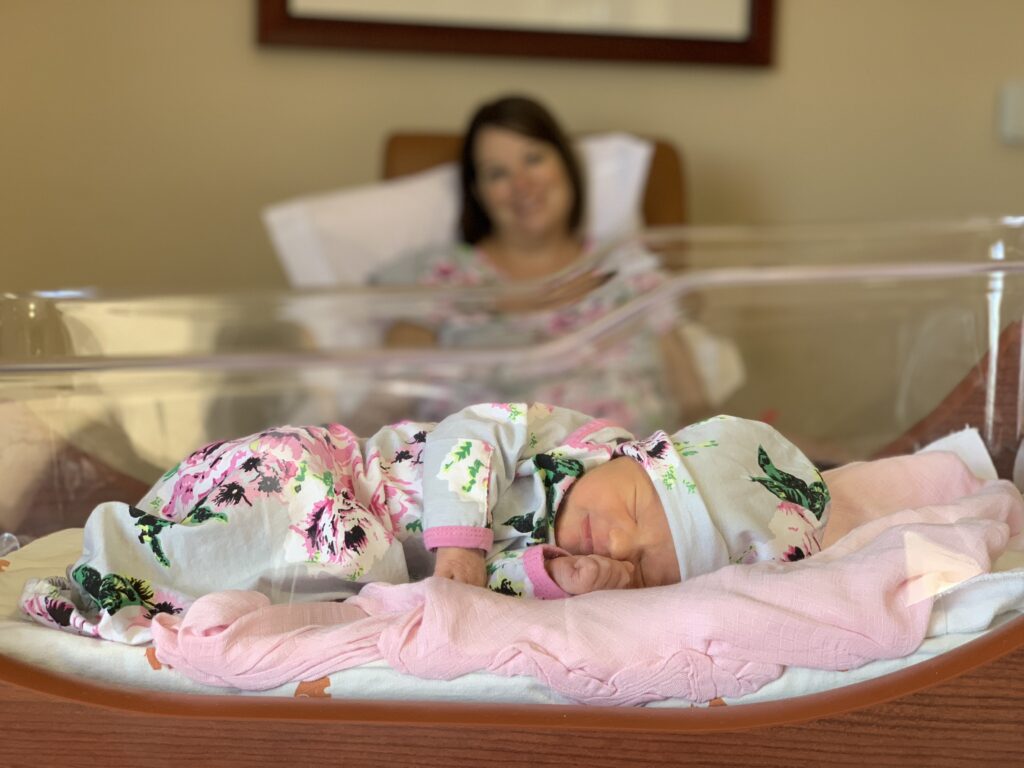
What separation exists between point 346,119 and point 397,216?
0.31 metres

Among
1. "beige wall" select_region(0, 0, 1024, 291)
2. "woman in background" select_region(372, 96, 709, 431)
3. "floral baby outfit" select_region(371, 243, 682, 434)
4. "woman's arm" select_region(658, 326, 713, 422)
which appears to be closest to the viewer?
"floral baby outfit" select_region(371, 243, 682, 434)

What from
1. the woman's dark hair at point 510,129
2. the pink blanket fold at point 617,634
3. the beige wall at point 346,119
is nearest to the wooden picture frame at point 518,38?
the beige wall at point 346,119

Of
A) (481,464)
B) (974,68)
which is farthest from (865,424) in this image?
(974,68)

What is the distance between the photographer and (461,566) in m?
1.01

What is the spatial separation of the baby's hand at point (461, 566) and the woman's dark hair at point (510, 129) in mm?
1437

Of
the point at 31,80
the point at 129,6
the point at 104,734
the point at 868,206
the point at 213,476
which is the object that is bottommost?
the point at 104,734

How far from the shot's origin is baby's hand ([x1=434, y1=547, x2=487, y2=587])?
1.00 m

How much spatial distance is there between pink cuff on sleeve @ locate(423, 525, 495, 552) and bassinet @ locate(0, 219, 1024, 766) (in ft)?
0.45

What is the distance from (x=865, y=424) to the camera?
1688 mm

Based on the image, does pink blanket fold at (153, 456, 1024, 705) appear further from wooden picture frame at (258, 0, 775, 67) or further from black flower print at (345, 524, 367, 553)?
wooden picture frame at (258, 0, 775, 67)

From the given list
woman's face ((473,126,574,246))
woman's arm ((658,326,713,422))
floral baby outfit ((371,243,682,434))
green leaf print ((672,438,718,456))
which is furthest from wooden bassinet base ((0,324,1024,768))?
woman's face ((473,126,574,246))

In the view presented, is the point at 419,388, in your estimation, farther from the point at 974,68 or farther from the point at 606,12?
the point at 974,68

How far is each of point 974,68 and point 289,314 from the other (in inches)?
71.2

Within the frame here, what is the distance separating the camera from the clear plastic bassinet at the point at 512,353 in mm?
1141
